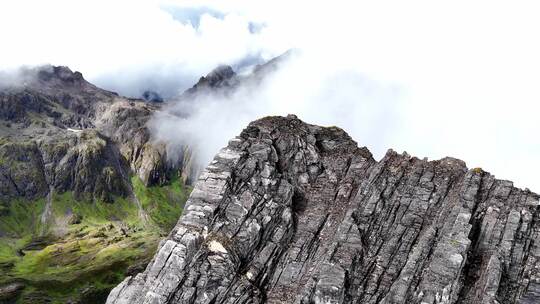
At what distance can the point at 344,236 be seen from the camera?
5369 centimetres

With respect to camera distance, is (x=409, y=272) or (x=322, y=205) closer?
(x=409, y=272)

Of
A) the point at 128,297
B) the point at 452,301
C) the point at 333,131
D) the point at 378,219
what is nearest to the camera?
the point at 452,301

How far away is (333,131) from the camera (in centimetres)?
7012

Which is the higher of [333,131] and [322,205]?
[333,131]

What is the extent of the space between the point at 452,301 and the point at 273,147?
30.6 meters

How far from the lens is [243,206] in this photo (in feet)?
188

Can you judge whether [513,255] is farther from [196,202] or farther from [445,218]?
[196,202]

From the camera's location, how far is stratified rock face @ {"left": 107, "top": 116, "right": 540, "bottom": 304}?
48.5 meters

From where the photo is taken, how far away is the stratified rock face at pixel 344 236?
48.5 metres

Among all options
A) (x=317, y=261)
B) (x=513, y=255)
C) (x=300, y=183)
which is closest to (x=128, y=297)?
(x=317, y=261)

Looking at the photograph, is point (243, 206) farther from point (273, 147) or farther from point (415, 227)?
point (415, 227)

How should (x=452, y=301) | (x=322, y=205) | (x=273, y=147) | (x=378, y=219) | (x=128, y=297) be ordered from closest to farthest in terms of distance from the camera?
(x=452, y=301) → (x=128, y=297) → (x=378, y=219) → (x=322, y=205) → (x=273, y=147)

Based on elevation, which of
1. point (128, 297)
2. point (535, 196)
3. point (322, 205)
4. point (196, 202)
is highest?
point (535, 196)

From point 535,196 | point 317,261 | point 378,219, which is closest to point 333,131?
point 378,219
